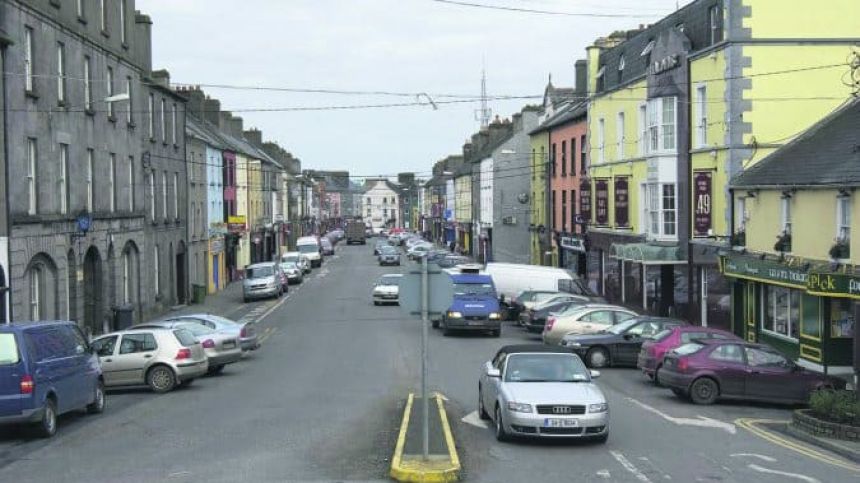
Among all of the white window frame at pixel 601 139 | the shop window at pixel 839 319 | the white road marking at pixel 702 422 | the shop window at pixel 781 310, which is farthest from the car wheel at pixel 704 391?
the white window frame at pixel 601 139

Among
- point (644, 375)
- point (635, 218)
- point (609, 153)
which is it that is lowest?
point (644, 375)

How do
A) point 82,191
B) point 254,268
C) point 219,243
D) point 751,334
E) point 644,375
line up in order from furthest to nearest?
point 219,243
point 254,268
point 82,191
point 751,334
point 644,375

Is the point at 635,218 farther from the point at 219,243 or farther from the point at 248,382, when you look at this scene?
the point at 219,243

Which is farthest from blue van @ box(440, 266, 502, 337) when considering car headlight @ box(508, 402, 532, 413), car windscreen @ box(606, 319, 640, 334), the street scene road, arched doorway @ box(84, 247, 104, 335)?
car headlight @ box(508, 402, 532, 413)

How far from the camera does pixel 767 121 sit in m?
33.6

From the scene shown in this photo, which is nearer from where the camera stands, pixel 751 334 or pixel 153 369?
pixel 153 369

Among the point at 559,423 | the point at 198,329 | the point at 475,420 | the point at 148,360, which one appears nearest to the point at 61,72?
the point at 198,329

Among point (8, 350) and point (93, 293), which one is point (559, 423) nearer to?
point (8, 350)

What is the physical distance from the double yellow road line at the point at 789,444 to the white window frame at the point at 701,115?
18043mm

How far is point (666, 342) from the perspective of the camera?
24172 millimetres

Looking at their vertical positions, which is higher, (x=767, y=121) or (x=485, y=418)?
(x=767, y=121)

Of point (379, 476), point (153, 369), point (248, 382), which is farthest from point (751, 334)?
point (379, 476)

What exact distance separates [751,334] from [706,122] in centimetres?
810

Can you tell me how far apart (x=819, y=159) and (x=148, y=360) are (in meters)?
18.9
